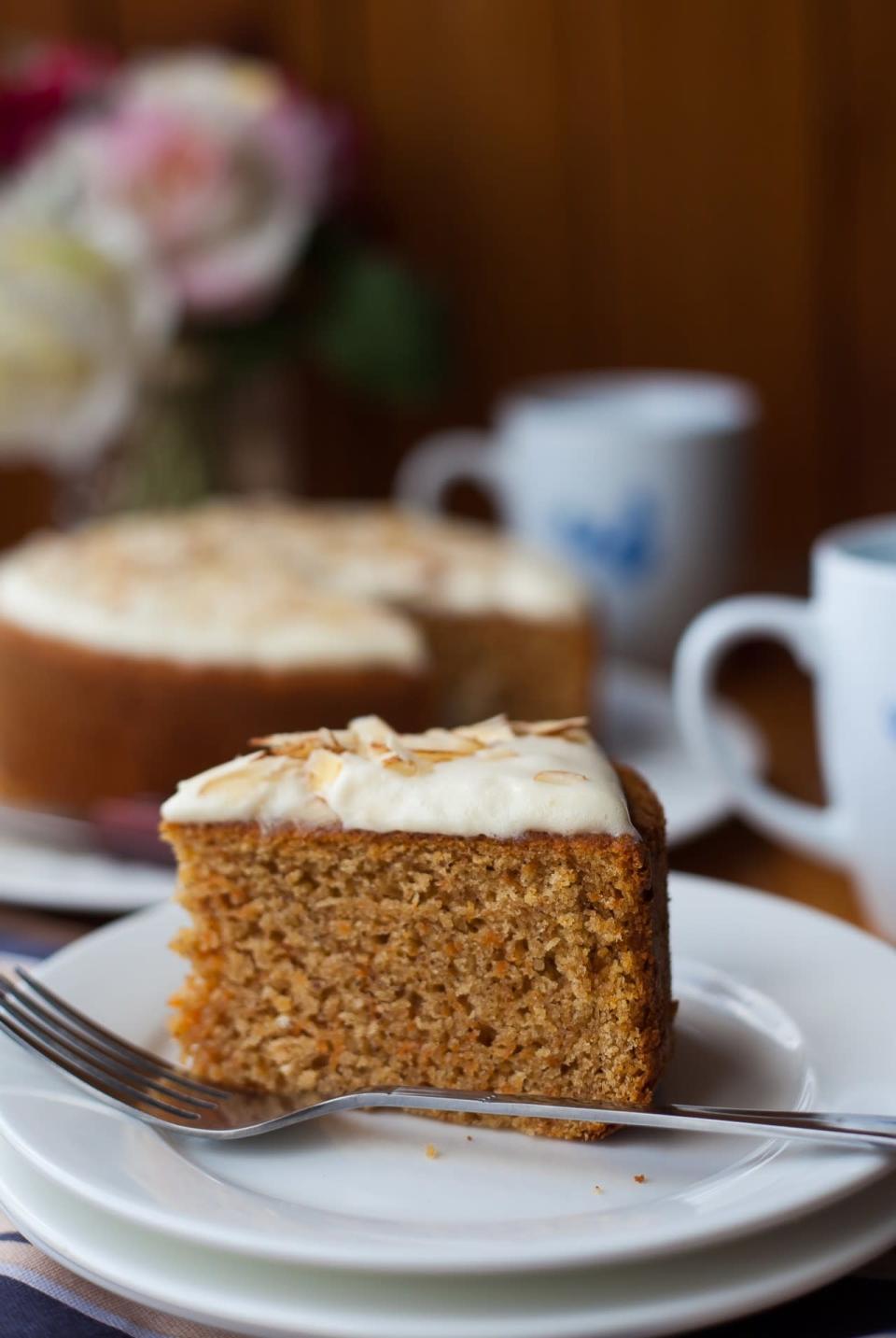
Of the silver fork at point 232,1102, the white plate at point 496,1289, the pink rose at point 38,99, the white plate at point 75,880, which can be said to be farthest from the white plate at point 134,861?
the pink rose at point 38,99

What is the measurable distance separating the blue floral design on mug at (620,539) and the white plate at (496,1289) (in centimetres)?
126

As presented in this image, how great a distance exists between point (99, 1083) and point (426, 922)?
0.67ft

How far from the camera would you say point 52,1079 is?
89 cm

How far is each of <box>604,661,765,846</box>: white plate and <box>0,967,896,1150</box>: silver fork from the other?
0.50 metres

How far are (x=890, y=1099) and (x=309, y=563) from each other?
3.32ft

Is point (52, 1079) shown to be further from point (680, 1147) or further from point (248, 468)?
point (248, 468)

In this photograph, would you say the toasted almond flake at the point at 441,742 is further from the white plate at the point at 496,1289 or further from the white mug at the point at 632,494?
the white mug at the point at 632,494

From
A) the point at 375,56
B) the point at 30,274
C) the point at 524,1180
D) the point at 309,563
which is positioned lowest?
the point at 524,1180

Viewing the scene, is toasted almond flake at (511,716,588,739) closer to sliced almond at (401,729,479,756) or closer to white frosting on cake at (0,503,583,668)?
sliced almond at (401,729,479,756)

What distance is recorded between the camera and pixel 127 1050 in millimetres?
941

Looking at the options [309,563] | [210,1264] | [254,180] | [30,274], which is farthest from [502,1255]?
[254,180]

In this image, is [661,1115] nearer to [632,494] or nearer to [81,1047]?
[81,1047]

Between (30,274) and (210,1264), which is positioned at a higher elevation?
(30,274)

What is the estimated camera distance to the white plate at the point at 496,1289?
2.27 feet
